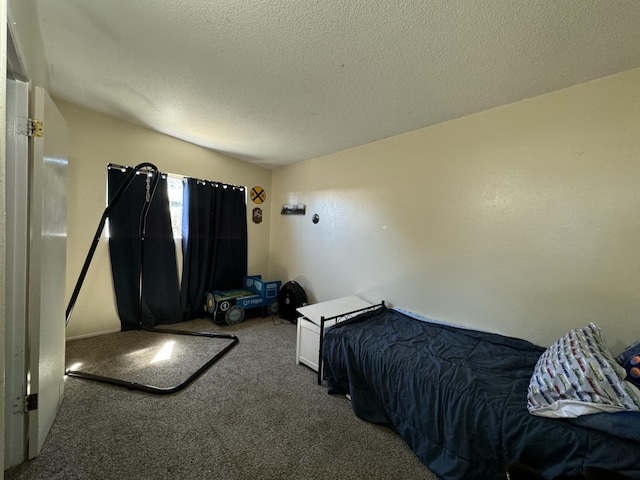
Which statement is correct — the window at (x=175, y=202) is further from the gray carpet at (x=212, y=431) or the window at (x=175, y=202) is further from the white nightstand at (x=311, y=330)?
the white nightstand at (x=311, y=330)

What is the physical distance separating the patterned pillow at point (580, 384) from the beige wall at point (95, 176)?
3894 millimetres

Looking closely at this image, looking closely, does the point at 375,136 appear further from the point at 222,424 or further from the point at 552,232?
the point at 222,424

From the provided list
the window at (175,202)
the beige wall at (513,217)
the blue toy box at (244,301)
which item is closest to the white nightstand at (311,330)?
the beige wall at (513,217)

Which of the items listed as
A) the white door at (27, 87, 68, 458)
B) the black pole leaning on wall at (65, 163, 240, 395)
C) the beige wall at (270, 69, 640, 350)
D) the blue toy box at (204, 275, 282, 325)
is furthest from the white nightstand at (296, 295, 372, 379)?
the white door at (27, 87, 68, 458)

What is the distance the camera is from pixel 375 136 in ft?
8.99

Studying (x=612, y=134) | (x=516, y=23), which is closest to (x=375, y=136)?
(x=516, y=23)

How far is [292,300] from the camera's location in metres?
3.53

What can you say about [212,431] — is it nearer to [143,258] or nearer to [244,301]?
[244,301]

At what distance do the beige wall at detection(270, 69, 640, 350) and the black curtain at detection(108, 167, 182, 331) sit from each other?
232 cm

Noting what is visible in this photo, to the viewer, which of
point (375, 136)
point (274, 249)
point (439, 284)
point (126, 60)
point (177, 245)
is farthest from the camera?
point (274, 249)

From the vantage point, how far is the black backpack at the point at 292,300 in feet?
11.5

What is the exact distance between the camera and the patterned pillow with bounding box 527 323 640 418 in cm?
110

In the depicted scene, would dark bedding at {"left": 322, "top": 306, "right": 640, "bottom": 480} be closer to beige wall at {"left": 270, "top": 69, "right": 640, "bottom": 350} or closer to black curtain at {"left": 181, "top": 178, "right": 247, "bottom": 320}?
beige wall at {"left": 270, "top": 69, "right": 640, "bottom": 350}

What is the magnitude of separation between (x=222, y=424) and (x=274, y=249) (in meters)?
2.84
